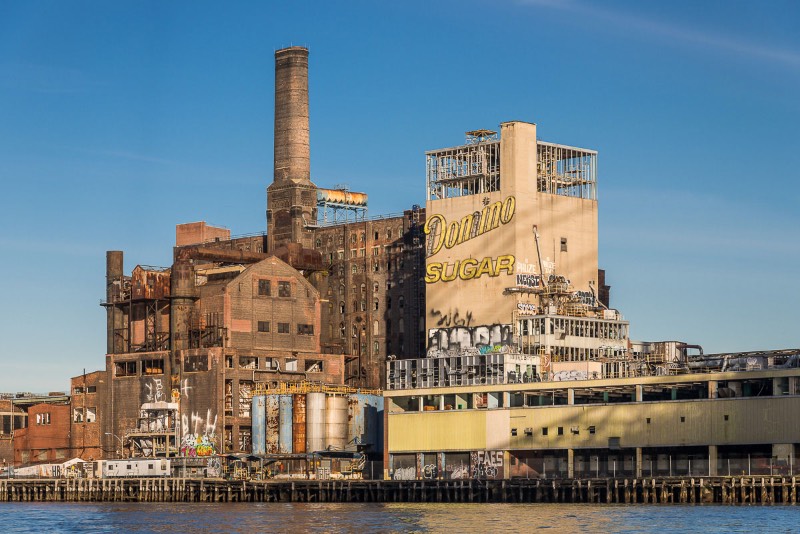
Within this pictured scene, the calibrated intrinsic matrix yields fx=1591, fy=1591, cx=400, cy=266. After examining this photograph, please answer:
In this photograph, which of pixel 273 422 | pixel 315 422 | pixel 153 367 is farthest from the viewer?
pixel 153 367

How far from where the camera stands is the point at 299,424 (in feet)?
593

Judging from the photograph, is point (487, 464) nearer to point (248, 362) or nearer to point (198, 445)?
point (198, 445)

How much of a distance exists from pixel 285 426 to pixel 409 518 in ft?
178

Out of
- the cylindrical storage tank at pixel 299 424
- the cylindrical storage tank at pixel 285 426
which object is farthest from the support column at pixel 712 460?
the cylindrical storage tank at pixel 285 426

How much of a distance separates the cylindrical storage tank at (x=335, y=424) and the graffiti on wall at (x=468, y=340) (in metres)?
12.3

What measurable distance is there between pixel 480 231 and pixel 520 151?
10.5m

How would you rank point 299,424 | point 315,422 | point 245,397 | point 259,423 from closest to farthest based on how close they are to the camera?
1. point 315,422
2. point 299,424
3. point 259,423
4. point 245,397

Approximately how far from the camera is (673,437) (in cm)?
14538

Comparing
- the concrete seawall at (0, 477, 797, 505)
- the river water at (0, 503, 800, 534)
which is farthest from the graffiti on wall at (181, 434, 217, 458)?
the river water at (0, 503, 800, 534)

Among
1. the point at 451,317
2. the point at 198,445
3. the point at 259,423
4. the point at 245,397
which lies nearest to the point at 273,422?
the point at 259,423

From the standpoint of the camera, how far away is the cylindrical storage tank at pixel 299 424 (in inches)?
7092

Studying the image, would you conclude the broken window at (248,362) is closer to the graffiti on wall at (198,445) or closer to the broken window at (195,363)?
the broken window at (195,363)

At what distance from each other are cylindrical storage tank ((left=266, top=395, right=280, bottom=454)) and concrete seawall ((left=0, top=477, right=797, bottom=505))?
1358 centimetres

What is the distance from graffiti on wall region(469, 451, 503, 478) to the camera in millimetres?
157875
